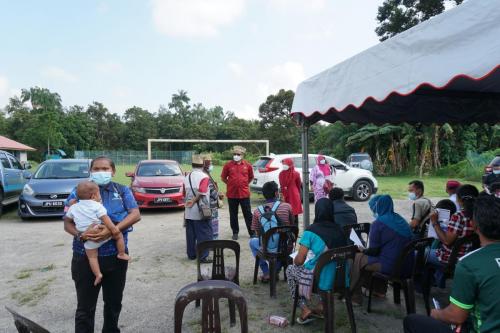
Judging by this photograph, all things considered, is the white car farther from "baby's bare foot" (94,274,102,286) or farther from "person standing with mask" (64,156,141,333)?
"baby's bare foot" (94,274,102,286)

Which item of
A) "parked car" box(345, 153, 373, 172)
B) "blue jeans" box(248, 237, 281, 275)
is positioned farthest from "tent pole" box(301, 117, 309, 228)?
"parked car" box(345, 153, 373, 172)

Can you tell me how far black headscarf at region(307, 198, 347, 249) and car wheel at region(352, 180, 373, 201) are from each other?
9.16 metres

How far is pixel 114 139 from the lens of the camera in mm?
56750

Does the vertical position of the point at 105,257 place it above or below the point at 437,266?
above

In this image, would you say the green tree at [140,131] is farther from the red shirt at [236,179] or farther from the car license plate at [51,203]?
the red shirt at [236,179]

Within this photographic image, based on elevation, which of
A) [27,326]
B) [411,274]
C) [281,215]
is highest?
[281,215]

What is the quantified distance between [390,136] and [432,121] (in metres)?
20.0

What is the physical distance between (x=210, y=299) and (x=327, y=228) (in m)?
1.45

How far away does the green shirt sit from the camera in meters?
1.83

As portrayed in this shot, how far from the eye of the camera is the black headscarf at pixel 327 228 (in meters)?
3.32

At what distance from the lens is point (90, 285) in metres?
2.76

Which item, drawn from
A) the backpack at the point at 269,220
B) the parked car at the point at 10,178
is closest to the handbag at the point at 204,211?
the backpack at the point at 269,220

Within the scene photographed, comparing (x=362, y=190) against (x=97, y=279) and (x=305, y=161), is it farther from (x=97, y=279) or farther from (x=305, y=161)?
(x=97, y=279)

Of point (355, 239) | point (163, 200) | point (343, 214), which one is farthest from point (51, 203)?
point (355, 239)
